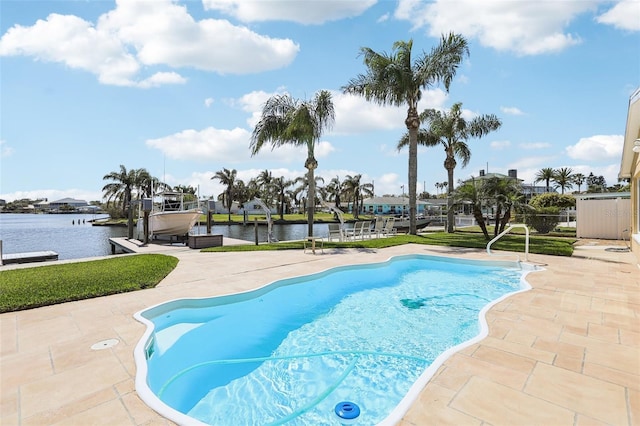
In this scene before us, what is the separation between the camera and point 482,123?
20625 mm

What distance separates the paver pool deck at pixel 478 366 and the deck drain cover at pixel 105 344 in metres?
0.06

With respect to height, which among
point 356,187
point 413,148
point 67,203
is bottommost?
point 67,203

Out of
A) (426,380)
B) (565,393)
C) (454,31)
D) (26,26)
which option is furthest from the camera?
(454,31)

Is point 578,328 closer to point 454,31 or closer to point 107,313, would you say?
point 107,313

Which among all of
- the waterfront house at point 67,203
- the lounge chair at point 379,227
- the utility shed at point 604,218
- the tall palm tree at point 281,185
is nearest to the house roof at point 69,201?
the waterfront house at point 67,203

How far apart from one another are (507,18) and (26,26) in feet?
41.1

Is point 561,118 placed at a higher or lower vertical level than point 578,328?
higher

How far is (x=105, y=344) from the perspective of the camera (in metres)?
3.99

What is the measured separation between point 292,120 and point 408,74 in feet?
20.7

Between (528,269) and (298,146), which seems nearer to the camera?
(528,269)

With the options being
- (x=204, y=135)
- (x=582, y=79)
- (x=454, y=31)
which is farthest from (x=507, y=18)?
(x=204, y=135)

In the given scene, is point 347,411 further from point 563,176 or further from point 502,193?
point 563,176

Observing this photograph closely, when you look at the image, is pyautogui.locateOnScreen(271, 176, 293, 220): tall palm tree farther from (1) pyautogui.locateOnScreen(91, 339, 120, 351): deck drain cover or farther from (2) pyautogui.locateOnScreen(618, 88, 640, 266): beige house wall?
(1) pyautogui.locateOnScreen(91, 339, 120, 351): deck drain cover

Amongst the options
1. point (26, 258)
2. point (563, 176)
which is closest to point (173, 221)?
point (26, 258)
